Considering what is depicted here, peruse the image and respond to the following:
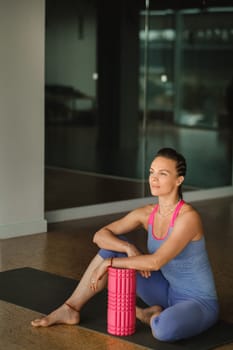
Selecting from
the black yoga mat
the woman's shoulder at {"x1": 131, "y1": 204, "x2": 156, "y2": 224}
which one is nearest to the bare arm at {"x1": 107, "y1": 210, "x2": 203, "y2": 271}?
the woman's shoulder at {"x1": 131, "y1": 204, "x2": 156, "y2": 224}

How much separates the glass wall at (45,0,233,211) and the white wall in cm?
48

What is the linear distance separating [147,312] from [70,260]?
1.81m

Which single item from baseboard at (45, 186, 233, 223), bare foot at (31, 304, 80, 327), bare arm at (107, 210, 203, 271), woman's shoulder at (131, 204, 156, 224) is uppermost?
woman's shoulder at (131, 204, 156, 224)

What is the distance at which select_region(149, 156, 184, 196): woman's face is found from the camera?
4.11 metres

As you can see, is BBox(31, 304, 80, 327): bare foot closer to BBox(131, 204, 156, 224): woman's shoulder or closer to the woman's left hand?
the woman's left hand

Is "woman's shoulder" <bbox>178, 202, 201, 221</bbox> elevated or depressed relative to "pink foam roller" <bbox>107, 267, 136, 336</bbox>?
elevated

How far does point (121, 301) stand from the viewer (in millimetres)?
4113

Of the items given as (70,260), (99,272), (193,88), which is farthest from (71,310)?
(193,88)

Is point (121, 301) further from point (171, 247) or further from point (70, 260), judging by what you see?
point (70, 260)

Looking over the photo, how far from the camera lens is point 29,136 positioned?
696 centimetres

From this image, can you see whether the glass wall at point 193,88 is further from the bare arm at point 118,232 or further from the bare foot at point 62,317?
the bare foot at point 62,317

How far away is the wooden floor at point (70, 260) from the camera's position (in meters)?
4.13

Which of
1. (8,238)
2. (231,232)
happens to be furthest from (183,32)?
(8,238)

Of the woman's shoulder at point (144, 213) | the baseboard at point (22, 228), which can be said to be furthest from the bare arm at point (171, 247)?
the baseboard at point (22, 228)
